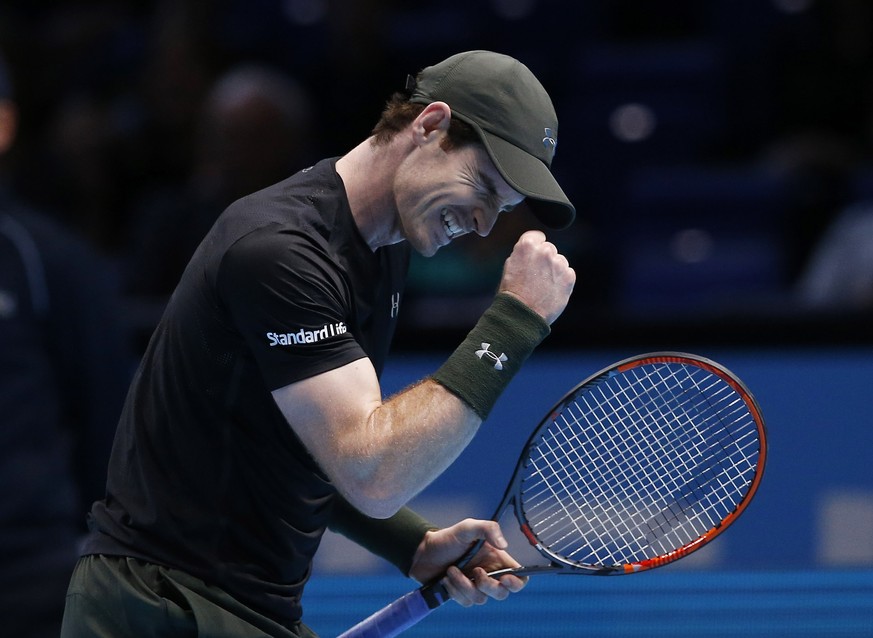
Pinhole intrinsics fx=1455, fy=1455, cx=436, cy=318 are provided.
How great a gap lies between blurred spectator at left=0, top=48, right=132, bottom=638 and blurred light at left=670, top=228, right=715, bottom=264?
118 inches

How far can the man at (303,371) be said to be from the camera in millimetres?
2219

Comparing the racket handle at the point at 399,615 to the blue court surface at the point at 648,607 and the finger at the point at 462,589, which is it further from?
the blue court surface at the point at 648,607

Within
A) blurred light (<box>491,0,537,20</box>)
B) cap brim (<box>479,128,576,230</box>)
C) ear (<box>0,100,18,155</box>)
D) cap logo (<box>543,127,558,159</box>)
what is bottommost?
blurred light (<box>491,0,537,20</box>)

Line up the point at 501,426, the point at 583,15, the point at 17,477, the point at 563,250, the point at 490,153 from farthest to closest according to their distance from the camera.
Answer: the point at 583,15
the point at 563,250
the point at 501,426
the point at 17,477
the point at 490,153

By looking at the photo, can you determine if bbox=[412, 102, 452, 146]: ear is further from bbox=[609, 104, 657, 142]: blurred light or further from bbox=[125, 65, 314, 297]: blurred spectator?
bbox=[609, 104, 657, 142]: blurred light

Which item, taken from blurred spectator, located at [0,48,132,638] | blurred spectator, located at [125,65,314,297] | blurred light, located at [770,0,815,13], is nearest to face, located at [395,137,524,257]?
blurred spectator, located at [0,48,132,638]

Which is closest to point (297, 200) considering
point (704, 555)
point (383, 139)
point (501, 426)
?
point (383, 139)

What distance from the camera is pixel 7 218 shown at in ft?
10.6

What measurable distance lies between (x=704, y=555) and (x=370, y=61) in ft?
9.19

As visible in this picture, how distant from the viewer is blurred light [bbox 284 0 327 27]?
7383 millimetres

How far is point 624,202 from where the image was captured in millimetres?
6078

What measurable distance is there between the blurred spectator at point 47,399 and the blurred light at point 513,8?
3938 millimetres

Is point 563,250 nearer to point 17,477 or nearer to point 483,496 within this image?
point 483,496

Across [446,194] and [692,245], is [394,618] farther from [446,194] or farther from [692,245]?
[692,245]
